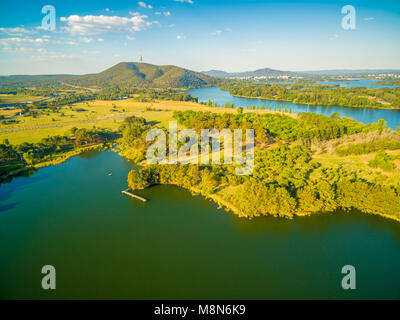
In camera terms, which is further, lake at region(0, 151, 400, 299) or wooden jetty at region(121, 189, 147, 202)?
wooden jetty at region(121, 189, 147, 202)

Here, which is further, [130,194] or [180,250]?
[130,194]

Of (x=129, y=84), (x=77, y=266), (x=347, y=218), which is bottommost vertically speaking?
(x=77, y=266)

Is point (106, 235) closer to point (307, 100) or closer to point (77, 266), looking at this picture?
point (77, 266)

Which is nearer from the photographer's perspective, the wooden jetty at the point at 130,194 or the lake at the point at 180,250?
the lake at the point at 180,250

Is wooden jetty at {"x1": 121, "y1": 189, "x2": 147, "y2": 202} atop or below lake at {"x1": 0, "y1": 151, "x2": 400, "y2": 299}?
atop

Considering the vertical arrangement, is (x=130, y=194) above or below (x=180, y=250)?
above
